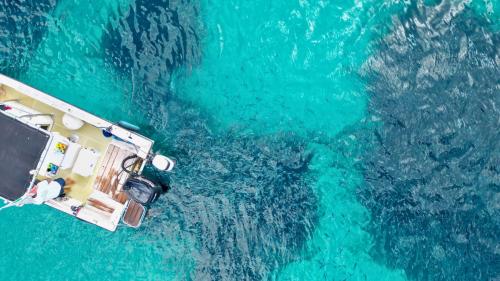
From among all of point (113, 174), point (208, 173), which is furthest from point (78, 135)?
point (208, 173)

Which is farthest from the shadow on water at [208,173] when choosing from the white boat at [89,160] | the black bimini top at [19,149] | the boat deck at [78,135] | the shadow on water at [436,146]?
the black bimini top at [19,149]

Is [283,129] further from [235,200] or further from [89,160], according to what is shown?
[89,160]

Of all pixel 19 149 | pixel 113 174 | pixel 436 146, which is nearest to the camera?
pixel 19 149

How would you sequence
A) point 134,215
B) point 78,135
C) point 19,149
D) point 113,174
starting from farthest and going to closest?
point 134,215 < point 113,174 < point 78,135 < point 19,149

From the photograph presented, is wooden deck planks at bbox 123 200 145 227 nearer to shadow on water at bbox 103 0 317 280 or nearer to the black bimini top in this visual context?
shadow on water at bbox 103 0 317 280

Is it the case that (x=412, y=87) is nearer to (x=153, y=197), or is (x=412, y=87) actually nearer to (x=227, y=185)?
(x=227, y=185)

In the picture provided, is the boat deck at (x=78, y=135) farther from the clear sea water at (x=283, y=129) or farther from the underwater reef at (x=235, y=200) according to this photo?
the underwater reef at (x=235, y=200)
